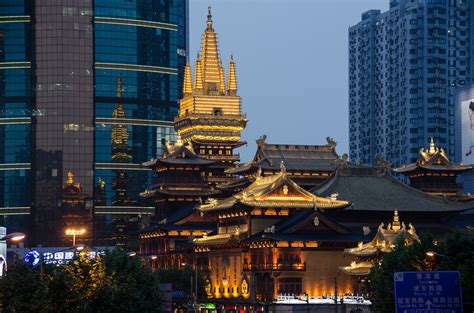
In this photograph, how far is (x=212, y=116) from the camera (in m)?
182

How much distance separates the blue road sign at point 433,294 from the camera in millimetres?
67188

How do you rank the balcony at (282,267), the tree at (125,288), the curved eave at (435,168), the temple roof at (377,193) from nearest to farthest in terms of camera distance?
the tree at (125,288), the balcony at (282,267), the temple roof at (377,193), the curved eave at (435,168)

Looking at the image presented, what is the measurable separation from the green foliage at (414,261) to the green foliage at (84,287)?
47.8ft

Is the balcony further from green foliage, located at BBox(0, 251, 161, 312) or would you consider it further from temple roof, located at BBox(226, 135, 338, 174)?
green foliage, located at BBox(0, 251, 161, 312)

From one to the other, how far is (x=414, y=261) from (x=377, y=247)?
84.5ft

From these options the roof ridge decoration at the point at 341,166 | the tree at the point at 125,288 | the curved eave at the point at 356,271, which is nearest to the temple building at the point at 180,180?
the roof ridge decoration at the point at 341,166

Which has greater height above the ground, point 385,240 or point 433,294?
point 385,240

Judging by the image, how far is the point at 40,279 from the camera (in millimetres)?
77812

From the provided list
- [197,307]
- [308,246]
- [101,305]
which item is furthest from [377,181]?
[101,305]

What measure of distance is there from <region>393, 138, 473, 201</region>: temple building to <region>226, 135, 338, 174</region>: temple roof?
8603 millimetres

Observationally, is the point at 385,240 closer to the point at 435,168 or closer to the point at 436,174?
the point at 435,168

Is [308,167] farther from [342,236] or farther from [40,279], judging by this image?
[40,279]

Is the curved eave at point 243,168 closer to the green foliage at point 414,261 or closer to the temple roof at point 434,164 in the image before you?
the temple roof at point 434,164

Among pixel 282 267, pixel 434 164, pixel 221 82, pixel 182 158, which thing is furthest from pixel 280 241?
pixel 221 82
